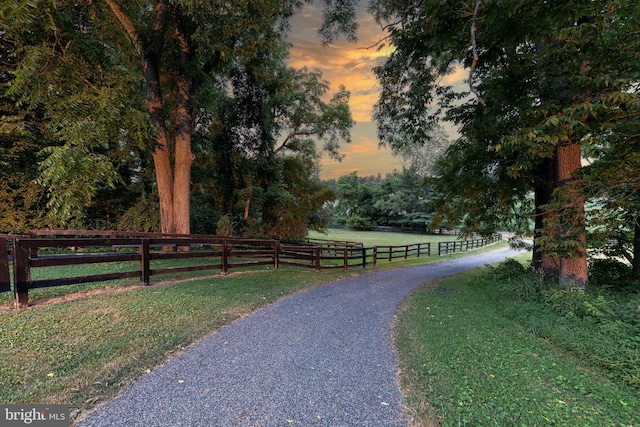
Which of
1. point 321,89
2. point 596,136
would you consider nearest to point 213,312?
point 596,136

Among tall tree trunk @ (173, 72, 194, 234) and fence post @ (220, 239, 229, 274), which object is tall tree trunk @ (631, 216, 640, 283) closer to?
fence post @ (220, 239, 229, 274)

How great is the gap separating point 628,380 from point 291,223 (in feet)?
51.3

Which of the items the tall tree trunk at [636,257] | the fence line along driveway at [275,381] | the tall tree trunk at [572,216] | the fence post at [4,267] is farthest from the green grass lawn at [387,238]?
the fence post at [4,267]

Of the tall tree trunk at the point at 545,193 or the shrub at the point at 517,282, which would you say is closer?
the shrub at the point at 517,282

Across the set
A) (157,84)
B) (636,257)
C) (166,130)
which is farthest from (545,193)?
(157,84)

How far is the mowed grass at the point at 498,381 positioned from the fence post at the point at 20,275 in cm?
553

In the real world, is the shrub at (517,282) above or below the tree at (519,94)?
below

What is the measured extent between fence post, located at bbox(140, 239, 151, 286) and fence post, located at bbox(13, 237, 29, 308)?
163 centimetres

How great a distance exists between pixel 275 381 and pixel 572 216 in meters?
5.97

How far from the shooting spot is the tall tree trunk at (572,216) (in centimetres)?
489

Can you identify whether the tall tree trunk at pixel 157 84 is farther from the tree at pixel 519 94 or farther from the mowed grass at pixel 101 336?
the tree at pixel 519 94

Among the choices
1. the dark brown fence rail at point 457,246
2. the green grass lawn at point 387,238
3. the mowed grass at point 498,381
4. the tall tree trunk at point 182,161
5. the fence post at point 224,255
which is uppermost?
the tall tree trunk at point 182,161

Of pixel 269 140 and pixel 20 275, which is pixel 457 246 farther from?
pixel 20 275

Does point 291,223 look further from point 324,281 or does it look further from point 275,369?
point 275,369
